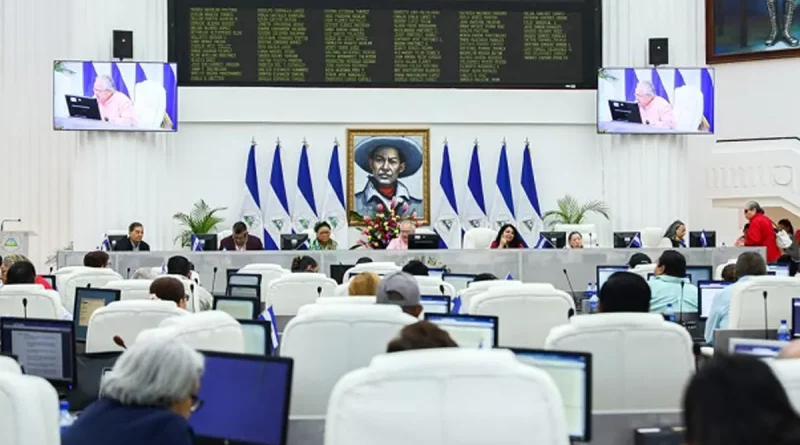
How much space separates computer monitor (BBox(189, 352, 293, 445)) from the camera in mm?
3955

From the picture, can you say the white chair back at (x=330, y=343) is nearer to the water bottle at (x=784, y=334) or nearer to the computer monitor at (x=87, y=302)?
the water bottle at (x=784, y=334)

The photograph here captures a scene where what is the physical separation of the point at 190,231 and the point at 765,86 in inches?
447

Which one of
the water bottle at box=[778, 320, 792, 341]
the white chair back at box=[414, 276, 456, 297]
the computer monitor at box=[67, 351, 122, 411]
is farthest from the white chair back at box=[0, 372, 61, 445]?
the white chair back at box=[414, 276, 456, 297]

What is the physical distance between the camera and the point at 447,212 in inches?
753

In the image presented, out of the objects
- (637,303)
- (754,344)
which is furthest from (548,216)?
(754,344)

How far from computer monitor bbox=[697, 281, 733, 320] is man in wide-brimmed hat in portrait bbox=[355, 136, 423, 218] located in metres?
10.1

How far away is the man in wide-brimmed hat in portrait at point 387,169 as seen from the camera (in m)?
19.0

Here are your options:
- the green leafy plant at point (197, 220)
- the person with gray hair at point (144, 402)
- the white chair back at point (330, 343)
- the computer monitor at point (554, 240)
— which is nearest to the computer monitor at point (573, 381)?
the white chair back at point (330, 343)

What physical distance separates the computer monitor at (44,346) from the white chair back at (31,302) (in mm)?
2143

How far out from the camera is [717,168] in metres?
21.7

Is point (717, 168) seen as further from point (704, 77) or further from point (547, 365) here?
point (547, 365)

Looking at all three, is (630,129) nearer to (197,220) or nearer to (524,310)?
(197,220)

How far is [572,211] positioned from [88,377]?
14.0 meters

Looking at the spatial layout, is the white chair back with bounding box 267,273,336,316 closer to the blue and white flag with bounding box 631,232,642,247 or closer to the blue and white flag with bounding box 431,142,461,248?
the blue and white flag with bounding box 631,232,642,247
